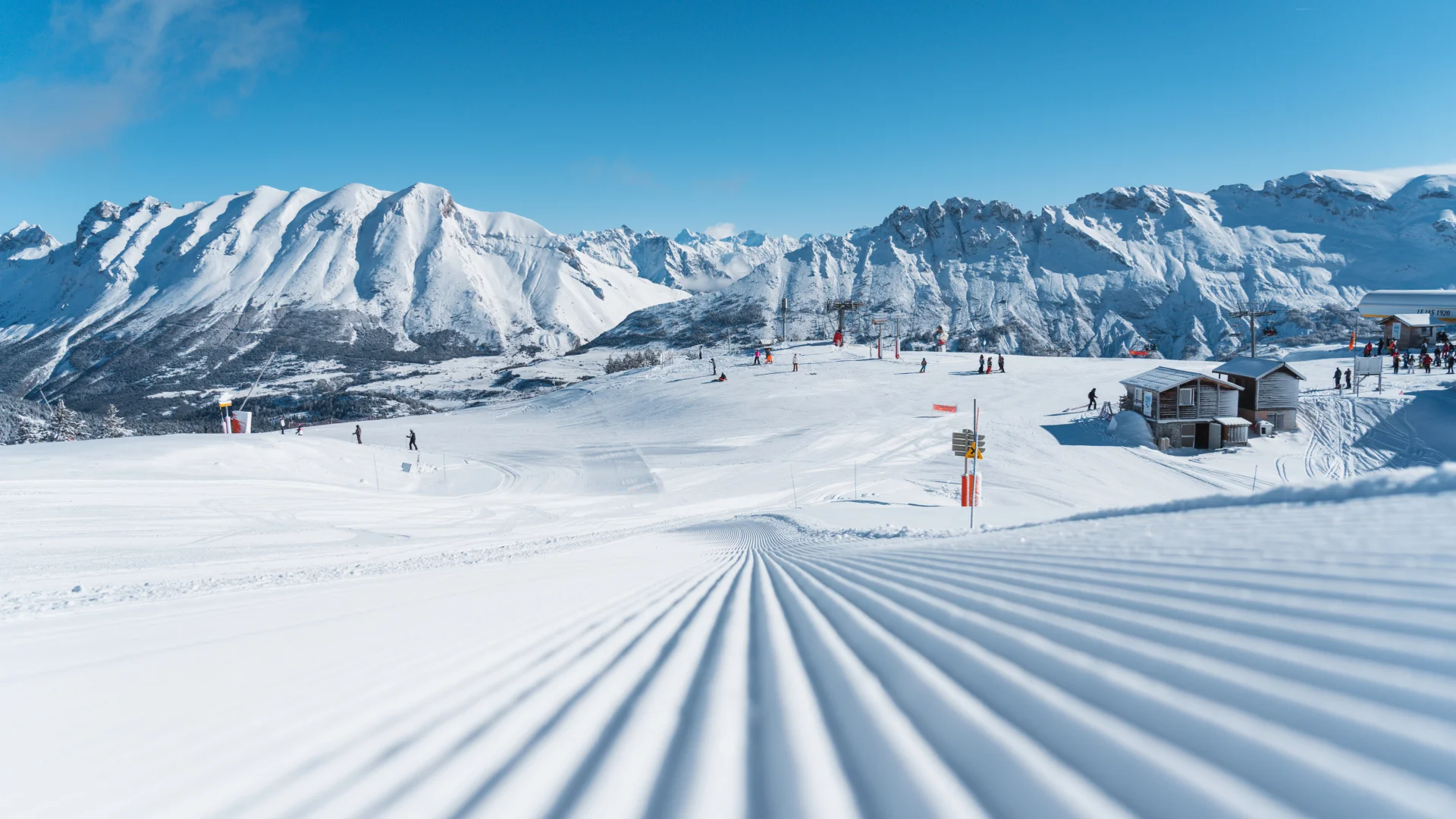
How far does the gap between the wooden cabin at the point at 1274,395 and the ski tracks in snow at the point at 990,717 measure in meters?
35.6

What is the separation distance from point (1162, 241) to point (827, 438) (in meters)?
163

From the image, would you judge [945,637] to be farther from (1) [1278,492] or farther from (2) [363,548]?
(2) [363,548]

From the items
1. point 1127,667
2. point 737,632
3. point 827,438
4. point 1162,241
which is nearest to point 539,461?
point 827,438

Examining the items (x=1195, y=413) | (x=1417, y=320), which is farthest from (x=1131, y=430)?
(x=1417, y=320)

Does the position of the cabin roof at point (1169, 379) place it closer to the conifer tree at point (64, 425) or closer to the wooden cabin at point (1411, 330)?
the wooden cabin at point (1411, 330)

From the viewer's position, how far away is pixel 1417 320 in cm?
4984

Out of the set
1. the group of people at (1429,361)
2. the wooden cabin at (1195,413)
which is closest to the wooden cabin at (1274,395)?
the wooden cabin at (1195,413)

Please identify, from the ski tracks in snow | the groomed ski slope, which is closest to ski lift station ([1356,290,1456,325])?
the groomed ski slope

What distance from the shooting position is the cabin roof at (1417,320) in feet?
162

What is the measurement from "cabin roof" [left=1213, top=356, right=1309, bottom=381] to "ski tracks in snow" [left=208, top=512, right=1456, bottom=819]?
35843mm

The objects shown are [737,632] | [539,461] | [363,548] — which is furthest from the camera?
[539,461]

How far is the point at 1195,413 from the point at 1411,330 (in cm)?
3960

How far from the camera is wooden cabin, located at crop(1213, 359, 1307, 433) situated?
30.7m

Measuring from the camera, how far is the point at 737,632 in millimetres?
3855
